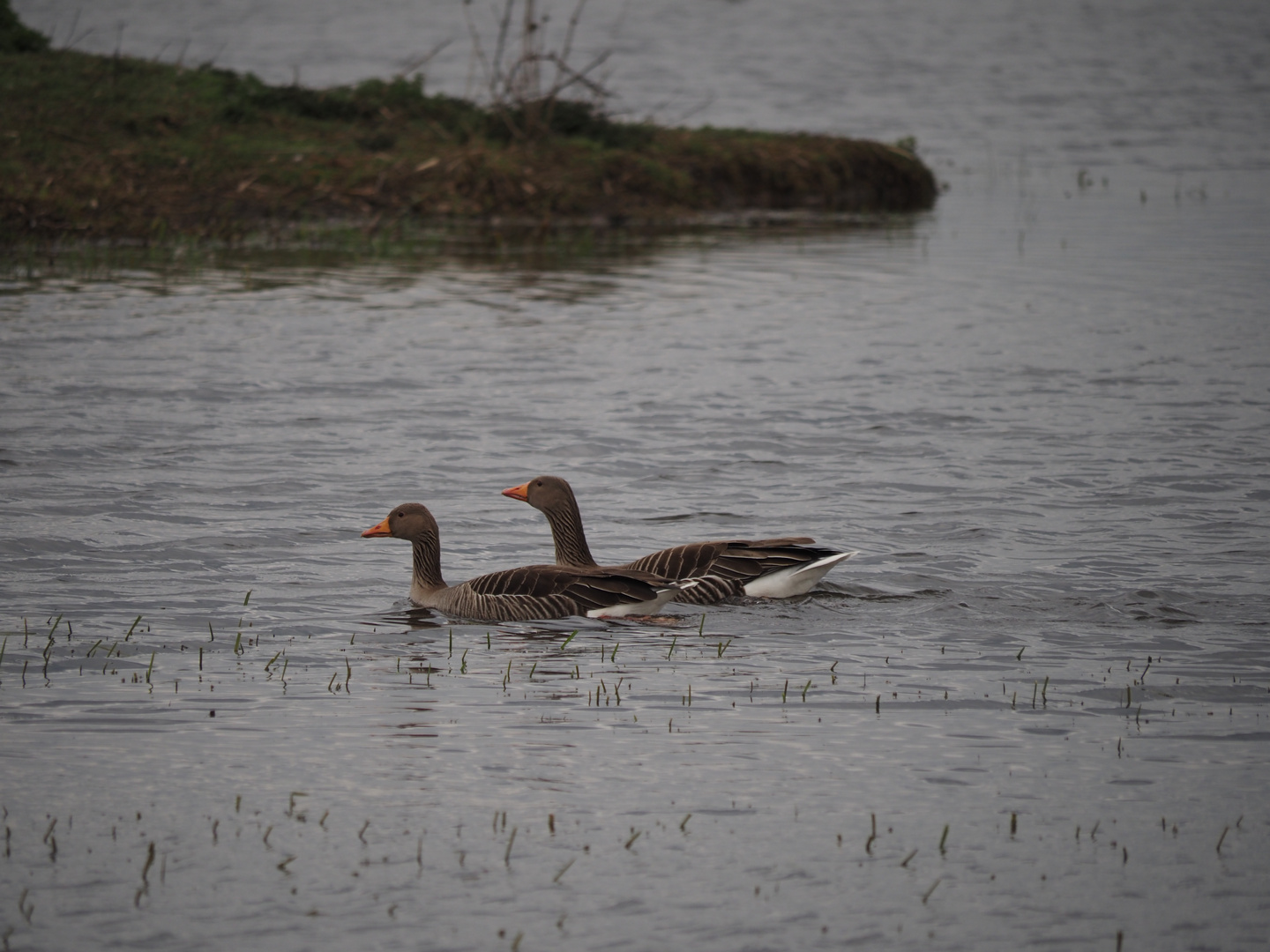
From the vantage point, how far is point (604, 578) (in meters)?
10.9

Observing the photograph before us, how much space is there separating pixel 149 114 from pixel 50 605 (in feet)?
78.9

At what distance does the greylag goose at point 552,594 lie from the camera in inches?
426

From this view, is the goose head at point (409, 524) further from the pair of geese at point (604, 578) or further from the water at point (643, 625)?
the water at point (643, 625)

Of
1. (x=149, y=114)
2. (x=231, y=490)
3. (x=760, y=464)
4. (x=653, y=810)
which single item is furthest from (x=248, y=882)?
(x=149, y=114)

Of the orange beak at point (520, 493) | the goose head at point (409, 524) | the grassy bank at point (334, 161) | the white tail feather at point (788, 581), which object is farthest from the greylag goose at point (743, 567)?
the grassy bank at point (334, 161)

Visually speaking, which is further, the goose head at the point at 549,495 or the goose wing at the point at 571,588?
the goose head at the point at 549,495

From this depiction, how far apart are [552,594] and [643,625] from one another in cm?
65

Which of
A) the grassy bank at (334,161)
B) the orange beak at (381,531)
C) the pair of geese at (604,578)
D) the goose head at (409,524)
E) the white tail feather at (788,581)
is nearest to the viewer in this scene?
the pair of geese at (604,578)

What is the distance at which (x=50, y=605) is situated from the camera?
35.3ft

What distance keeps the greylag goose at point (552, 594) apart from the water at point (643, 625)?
0.20 m

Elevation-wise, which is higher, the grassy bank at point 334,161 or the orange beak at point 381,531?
the grassy bank at point 334,161

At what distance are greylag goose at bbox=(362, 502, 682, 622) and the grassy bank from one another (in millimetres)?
19080

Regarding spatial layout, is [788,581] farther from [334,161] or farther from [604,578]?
[334,161]

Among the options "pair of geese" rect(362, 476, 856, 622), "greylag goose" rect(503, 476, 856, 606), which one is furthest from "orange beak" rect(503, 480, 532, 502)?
"greylag goose" rect(503, 476, 856, 606)
